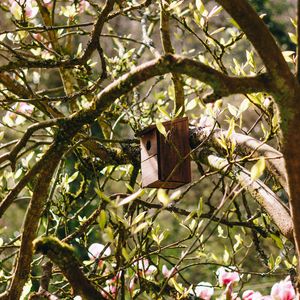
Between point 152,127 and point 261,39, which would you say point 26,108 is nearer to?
point 152,127

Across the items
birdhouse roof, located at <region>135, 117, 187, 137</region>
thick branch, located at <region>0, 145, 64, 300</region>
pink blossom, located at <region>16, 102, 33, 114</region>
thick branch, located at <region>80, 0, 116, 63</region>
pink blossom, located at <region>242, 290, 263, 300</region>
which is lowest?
pink blossom, located at <region>242, 290, 263, 300</region>

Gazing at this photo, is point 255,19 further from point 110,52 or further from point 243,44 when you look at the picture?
point 243,44

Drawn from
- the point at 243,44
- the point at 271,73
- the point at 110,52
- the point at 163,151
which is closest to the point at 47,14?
the point at 163,151

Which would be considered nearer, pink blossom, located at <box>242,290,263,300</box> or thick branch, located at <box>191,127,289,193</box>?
thick branch, located at <box>191,127,289,193</box>

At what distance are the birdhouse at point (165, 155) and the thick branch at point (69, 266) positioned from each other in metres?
0.68

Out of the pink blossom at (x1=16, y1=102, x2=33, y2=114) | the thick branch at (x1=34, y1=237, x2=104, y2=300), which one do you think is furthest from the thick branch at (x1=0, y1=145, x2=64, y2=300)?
the pink blossom at (x1=16, y1=102, x2=33, y2=114)

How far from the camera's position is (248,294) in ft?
5.57

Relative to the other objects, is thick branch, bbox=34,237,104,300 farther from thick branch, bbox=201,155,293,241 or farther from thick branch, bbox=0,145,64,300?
thick branch, bbox=201,155,293,241

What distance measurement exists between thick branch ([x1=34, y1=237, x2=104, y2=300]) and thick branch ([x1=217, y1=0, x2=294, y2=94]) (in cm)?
41

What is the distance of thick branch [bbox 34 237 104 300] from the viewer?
872mm

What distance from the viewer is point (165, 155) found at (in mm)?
1616

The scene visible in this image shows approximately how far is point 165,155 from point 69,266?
30.1 inches

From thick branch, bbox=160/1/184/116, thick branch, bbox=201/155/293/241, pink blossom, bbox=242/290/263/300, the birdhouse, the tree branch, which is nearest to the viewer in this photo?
the tree branch

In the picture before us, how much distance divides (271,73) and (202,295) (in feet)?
3.45
